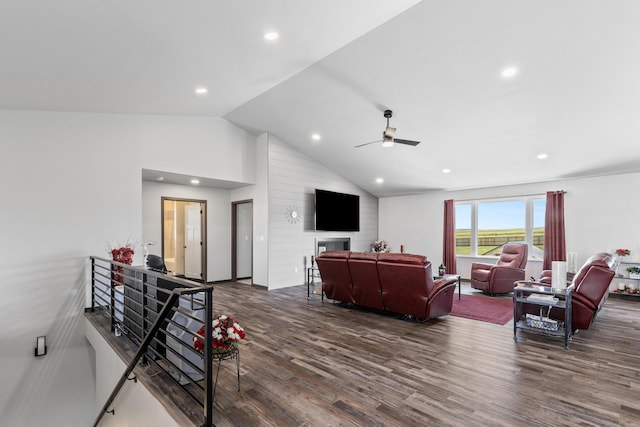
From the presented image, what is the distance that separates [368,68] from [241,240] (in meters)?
5.46

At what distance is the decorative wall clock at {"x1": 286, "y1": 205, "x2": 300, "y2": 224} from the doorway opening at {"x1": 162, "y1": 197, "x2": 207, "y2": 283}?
201cm

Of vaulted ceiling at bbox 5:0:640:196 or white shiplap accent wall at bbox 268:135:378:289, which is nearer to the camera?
vaulted ceiling at bbox 5:0:640:196

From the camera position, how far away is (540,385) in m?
2.75

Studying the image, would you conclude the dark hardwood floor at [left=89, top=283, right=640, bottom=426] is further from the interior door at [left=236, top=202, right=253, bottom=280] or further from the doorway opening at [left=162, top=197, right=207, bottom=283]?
the interior door at [left=236, top=202, right=253, bottom=280]

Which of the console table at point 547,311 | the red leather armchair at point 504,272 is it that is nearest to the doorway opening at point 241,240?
the red leather armchair at point 504,272

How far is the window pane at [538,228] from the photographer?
7.45 meters

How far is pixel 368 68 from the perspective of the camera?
14.6ft

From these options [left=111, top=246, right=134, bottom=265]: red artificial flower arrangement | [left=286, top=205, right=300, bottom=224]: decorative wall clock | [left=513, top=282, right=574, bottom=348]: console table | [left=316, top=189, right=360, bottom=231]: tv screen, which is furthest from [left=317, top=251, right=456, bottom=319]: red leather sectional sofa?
[left=111, top=246, right=134, bottom=265]: red artificial flower arrangement

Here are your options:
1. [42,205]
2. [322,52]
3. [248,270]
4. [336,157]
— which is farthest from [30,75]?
[248,270]

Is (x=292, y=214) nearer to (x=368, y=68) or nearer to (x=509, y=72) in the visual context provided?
(x=368, y=68)

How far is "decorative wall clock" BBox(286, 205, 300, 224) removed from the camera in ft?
24.6

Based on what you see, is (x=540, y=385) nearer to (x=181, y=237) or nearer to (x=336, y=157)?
(x=336, y=157)

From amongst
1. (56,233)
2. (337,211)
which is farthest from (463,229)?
(56,233)

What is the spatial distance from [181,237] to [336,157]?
4728 mm
